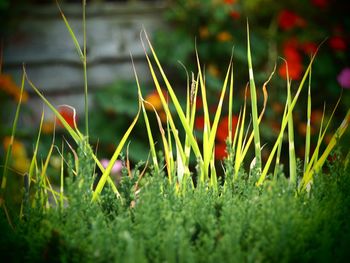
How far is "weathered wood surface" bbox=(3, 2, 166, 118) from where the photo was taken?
4520 mm

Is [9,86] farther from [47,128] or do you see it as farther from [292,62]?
[292,62]

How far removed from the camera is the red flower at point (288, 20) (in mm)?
4637

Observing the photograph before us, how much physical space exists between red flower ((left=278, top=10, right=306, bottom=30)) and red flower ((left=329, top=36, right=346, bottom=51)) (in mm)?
277

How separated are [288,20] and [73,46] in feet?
5.53

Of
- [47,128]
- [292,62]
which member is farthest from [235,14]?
[47,128]

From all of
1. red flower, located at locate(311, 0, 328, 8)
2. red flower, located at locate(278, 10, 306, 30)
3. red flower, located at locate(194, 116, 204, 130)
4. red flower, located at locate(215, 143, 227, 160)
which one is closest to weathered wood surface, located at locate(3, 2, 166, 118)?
red flower, located at locate(194, 116, 204, 130)

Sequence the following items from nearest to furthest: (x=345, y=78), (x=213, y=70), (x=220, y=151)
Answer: (x=345, y=78), (x=220, y=151), (x=213, y=70)

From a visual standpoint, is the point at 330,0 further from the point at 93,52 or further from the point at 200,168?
the point at 200,168

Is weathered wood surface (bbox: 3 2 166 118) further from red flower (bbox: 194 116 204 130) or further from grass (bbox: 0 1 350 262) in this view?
grass (bbox: 0 1 350 262)

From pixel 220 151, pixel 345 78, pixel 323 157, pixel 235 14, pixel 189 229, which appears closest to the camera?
pixel 189 229

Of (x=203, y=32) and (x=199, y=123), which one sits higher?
(x=203, y=32)

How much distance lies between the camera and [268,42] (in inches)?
184

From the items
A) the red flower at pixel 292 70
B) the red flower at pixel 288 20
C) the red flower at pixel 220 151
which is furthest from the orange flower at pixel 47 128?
the red flower at pixel 288 20

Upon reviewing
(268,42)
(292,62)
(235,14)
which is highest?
(235,14)
